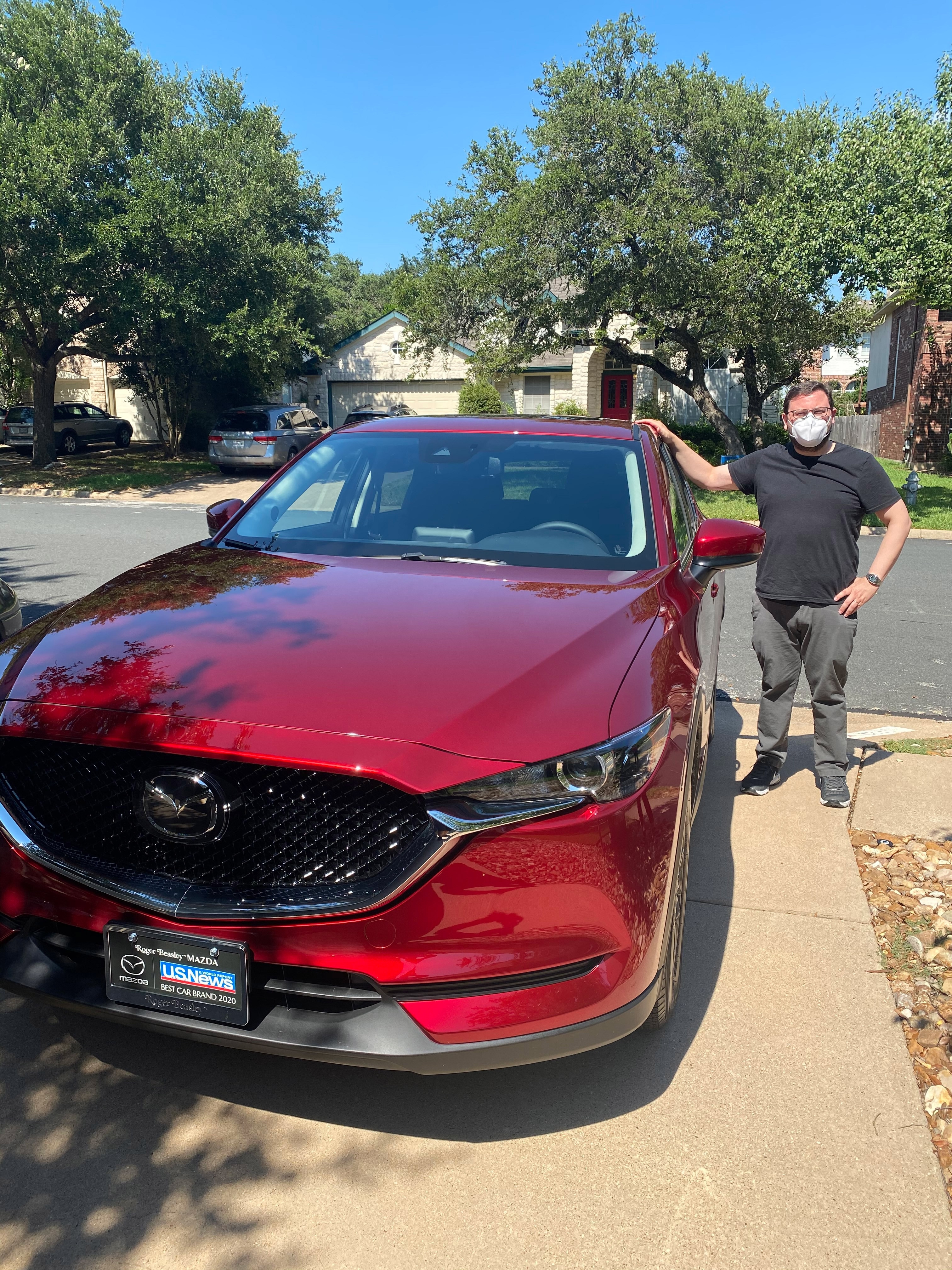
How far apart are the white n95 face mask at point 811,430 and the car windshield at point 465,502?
3.20 feet

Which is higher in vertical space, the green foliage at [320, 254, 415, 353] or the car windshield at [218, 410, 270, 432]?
the green foliage at [320, 254, 415, 353]

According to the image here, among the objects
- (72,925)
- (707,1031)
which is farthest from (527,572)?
(72,925)

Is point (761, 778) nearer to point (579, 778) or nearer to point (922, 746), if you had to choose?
point (922, 746)

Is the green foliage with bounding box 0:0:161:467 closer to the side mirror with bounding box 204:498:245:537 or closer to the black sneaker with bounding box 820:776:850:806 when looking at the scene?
the side mirror with bounding box 204:498:245:537

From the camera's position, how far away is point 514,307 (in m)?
22.8

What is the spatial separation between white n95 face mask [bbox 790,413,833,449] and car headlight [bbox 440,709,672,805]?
268cm

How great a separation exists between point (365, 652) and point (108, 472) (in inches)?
1042

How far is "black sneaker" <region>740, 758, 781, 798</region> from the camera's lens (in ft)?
16.5

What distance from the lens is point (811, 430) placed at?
4.57 metres

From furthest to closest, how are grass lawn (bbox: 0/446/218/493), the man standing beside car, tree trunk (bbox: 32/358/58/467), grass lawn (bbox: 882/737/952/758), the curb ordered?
1. tree trunk (bbox: 32/358/58/467)
2. grass lawn (bbox: 0/446/218/493)
3. the curb
4. grass lawn (bbox: 882/737/952/758)
5. the man standing beside car

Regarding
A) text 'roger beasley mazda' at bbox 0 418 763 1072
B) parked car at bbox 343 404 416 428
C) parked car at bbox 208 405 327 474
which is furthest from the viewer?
parked car at bbox 343 404 416 428

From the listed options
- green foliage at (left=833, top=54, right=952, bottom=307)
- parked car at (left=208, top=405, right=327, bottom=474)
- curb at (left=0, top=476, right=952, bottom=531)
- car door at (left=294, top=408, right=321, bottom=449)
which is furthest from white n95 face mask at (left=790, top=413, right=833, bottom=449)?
car door at (left=294, top=408, right=321, bottom=449)

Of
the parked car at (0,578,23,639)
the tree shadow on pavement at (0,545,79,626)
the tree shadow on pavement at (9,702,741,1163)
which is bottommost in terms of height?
the tree shadow on pavement at (9,702,741,1163)

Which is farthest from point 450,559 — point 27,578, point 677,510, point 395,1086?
point 27,578
